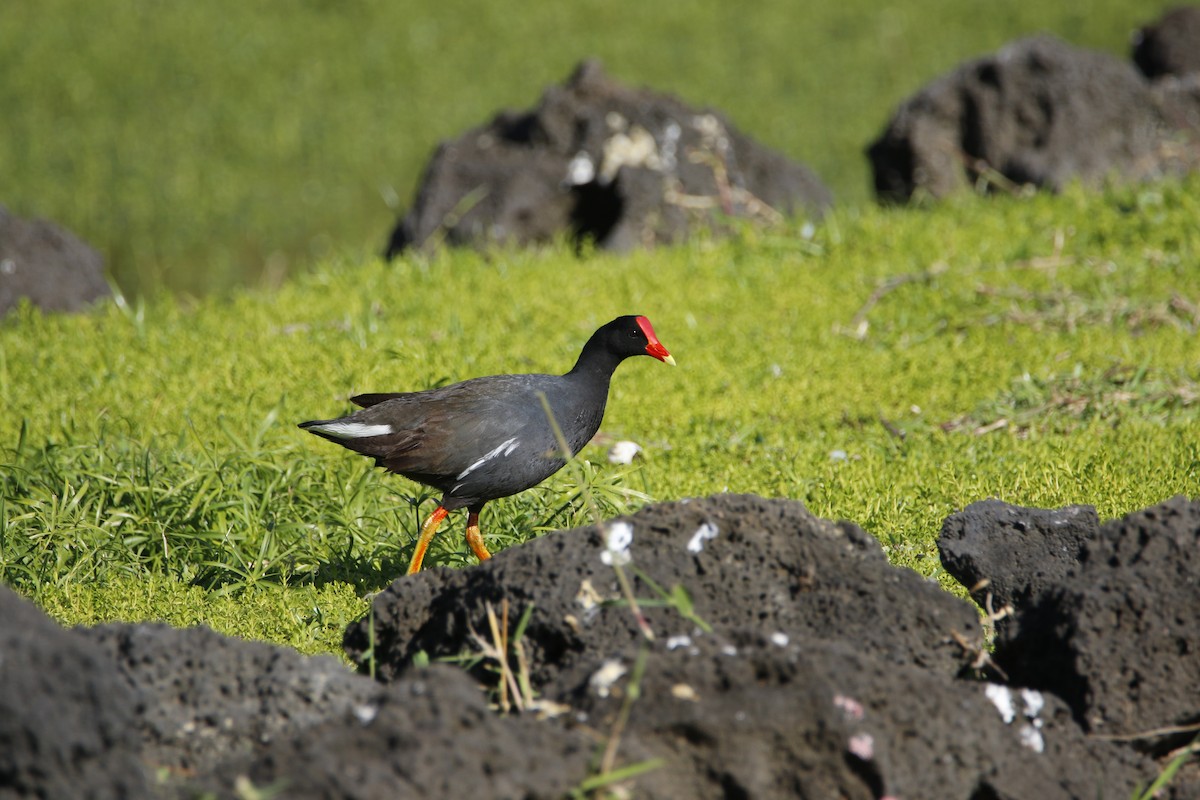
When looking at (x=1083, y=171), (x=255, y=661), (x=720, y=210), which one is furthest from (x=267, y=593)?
(x=1083, y=171)

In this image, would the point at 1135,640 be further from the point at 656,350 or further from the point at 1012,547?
the point at 656,350

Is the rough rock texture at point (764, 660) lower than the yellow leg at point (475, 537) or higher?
higher

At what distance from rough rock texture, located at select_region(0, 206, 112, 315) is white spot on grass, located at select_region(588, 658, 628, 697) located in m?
6.93

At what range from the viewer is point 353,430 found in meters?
5.21

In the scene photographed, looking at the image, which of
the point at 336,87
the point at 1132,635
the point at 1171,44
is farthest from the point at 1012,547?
the point at 336,87

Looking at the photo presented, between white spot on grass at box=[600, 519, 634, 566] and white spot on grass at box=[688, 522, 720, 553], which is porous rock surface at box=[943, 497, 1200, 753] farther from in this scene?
white spot on grass at box=[600, 519, 634, 566]

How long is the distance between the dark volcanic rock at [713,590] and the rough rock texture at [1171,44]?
907cm

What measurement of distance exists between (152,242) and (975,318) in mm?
9115

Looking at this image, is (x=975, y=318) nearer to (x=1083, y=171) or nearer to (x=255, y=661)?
(x=1083, y=171)

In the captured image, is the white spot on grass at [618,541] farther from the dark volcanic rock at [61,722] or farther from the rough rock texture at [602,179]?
the rough rock texture at [602,179]

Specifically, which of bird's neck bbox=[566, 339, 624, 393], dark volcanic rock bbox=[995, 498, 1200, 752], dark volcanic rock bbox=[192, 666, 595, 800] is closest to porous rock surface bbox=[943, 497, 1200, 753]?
dark volcanic rock bbox=[995, 498, 1200, 752]

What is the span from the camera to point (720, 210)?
992 cm

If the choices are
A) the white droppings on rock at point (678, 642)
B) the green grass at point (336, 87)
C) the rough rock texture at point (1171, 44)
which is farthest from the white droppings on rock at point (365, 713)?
the rough rock texture at point (1171, 44)

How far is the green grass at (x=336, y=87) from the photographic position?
14.2 m
